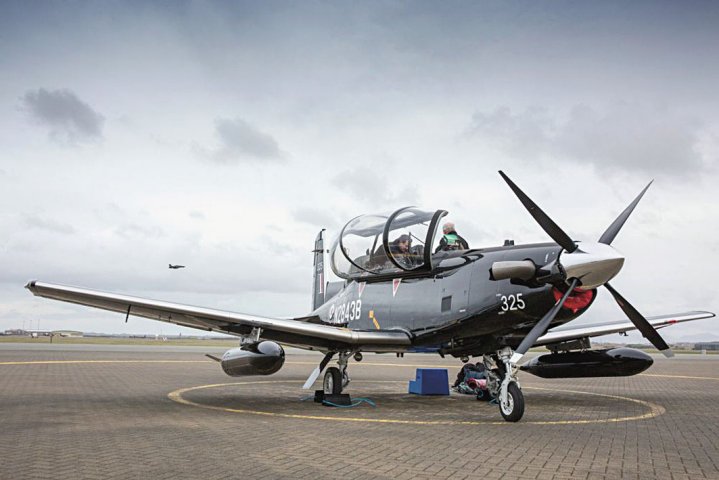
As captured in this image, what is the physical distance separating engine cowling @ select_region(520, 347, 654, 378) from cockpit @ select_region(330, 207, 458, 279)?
→ 269cm

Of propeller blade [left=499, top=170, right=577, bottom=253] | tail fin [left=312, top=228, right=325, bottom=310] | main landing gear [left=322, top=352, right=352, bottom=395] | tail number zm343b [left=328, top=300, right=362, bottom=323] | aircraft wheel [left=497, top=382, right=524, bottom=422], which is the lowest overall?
aircraft wheel [left=497, top=382, right=524, bottom=422]

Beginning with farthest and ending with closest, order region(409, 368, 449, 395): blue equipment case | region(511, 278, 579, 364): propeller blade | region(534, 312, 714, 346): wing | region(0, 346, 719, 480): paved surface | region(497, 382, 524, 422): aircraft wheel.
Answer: region(409, 368, 449, 395): blue equipment case < region(534, 312, 714, 346): wing < region(497, 382, 524, 422): aircraft wheel < region(511, 278, 579, 364): propeller blade < region(0, 346, 719, 480): paved surface

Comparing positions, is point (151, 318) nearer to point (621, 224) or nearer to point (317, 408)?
point (317, 408)

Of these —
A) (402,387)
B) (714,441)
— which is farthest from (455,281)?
(402,387)

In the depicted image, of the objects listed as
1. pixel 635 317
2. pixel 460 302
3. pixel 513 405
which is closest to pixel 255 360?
pixel 460 302

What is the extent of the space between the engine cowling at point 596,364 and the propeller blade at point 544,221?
103 inches

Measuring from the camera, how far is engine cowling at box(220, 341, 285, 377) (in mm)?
10062

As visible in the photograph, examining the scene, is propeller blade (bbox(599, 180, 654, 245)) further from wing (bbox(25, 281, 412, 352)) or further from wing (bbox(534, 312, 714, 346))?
wing (bbox(25, 281, 412, 352))

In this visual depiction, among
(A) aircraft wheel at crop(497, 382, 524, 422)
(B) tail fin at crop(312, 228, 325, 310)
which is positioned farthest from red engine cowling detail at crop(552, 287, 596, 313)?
(B) tail fin at crop(312, 228, 325, 310)

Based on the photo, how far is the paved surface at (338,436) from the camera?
17.9 feet

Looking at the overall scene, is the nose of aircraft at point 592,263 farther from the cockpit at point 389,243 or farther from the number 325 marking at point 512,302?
the cockpit at point 389,243

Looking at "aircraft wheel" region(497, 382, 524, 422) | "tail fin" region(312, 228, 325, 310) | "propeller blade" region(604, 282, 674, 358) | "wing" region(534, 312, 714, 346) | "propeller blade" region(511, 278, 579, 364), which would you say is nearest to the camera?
"propeller blade" region(511, 278, 579, 364)

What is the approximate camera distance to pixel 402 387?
51.0ft

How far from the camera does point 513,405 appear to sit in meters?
8.70
